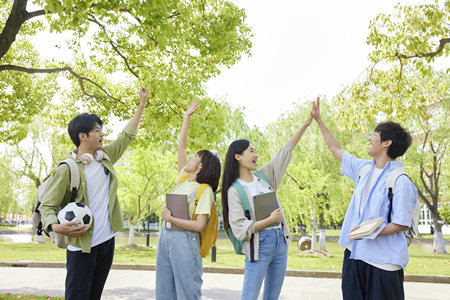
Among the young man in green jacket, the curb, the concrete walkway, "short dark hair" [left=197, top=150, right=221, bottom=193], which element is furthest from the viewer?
the curb

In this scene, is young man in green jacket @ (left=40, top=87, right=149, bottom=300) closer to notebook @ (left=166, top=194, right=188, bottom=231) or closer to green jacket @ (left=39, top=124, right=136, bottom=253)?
Answer: green jacket @ (left=39, top=124, right=136, bottom=253)

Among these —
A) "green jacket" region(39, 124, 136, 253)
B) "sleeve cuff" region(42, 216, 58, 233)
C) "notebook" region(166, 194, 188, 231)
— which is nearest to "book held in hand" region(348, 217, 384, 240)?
"notebook" region(166, 194, 188, 231)

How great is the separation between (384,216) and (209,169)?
59.7 inches

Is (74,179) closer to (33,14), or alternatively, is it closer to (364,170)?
(364,170)

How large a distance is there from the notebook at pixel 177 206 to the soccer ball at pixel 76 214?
724mm

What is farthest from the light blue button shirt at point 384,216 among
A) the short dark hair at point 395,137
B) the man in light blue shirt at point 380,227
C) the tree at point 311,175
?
the tree at point 311,175

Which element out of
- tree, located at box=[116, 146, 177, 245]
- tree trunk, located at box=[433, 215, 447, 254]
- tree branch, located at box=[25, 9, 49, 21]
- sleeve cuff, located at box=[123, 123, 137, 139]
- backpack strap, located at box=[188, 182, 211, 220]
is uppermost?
tree branch, located at box=[25, 9, 49, 21]

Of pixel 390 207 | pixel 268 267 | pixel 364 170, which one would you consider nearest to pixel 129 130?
pixel 268 267

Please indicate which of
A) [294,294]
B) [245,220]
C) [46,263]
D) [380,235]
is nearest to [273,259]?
[245,220]

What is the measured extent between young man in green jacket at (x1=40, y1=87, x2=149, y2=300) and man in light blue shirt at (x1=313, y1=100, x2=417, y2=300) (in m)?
1.90

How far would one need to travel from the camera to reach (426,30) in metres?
9.00

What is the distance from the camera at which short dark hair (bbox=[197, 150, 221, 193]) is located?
3.90 m

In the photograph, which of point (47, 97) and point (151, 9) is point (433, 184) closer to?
point (47, 97)

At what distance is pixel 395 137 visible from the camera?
139 inches
